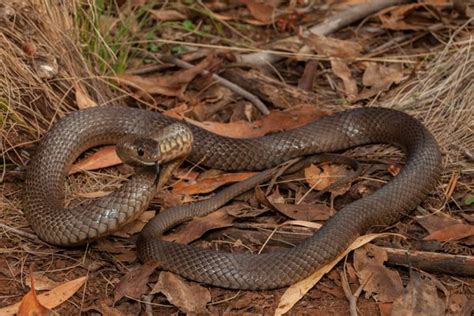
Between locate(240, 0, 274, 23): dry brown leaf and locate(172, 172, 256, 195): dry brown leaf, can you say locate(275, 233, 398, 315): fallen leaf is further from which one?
locate(240, 0, 274, 23): dry brown leaf

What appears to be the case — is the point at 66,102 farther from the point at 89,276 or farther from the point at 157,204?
the point at 89,276

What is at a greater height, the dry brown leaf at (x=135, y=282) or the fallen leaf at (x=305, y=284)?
the dry brown leaf at (x=135, y=282)

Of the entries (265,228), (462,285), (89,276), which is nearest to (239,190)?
(265,228)

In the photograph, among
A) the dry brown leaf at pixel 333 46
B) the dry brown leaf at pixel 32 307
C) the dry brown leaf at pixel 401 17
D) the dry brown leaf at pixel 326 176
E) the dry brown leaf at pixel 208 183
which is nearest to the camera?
the dry brown leaf at pixel 32 307

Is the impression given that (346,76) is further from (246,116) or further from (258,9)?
(258,9)

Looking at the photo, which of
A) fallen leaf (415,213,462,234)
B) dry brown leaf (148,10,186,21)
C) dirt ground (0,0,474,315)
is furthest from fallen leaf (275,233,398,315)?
dry brown leaf (148,10,186,21)

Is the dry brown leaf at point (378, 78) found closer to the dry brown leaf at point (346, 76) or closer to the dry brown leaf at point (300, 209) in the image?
the dry brown leaf at point (346, 76)

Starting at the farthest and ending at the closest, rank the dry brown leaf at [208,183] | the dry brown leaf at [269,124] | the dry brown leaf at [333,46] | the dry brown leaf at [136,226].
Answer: the dry brown leaf at [333,46] → the dry brown leaf at [269,124] → the dry brown leaf at [208,183] → the dry brown leaf at [136,226]

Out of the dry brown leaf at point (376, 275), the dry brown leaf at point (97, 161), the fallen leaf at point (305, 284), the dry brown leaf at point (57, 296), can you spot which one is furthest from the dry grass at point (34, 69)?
the dry brown leaf at point (376, 275)
